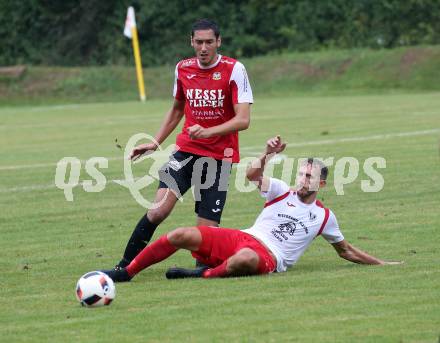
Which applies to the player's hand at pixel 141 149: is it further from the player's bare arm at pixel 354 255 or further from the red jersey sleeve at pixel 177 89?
the player's bare arm at pixel 354 255

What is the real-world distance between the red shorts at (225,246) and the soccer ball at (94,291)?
4.49ft

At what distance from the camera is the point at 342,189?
16281mm

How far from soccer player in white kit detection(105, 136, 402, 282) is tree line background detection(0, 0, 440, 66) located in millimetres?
41283

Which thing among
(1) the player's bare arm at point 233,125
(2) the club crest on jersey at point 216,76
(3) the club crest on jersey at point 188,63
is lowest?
(1) the player's bare arm at point 233,125

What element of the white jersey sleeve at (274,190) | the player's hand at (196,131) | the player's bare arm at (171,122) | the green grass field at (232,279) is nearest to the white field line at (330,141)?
the green grass field at (232,279)

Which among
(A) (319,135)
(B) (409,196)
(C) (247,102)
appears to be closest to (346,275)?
(C) (247,102)

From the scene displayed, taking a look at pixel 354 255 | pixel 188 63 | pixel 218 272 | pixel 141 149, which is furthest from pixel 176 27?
pixel 218 272

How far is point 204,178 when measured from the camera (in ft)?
34.3

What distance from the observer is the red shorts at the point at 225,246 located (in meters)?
9.67

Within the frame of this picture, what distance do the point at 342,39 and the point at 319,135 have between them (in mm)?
27202

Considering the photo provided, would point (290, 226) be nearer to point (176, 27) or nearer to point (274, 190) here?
point (274, 190)

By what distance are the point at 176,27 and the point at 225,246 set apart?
45516 millimetres

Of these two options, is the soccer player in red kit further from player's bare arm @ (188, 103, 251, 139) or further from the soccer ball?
the soccer ball

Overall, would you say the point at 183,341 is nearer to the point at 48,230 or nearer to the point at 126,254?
the point at 126,254
